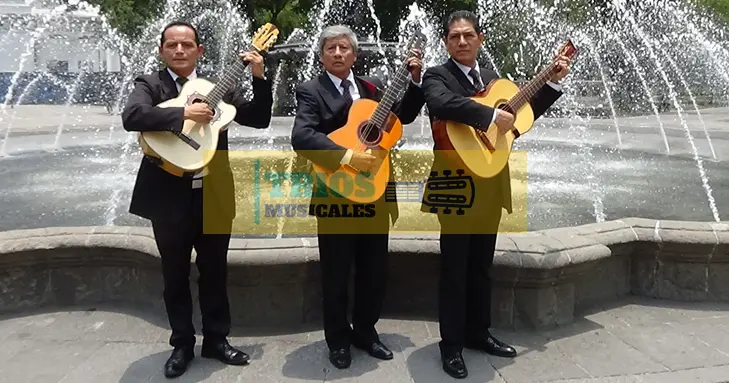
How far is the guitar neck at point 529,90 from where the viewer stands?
3453 mm

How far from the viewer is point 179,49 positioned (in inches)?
128

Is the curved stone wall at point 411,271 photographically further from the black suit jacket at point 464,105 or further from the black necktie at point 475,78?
the black necktie at point 475,78

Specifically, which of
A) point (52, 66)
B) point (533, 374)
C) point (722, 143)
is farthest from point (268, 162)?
point (52, 66)

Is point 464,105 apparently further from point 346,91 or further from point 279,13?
point 279,13

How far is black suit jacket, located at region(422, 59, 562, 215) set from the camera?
321 cm

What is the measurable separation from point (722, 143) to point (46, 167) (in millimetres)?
12146

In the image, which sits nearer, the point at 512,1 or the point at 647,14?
the point at 512,1

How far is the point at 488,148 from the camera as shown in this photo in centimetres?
337

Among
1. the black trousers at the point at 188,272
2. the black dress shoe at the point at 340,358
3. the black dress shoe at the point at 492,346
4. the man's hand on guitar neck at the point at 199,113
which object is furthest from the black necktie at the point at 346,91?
the black dress shoe at the point at 492,346

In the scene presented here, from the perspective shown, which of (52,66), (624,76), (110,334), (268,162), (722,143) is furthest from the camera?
(52,66)

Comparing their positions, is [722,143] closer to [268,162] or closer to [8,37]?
[268,162]

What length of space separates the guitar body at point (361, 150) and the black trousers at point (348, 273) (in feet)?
0.77

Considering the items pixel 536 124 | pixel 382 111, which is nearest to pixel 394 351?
pixel 382 111

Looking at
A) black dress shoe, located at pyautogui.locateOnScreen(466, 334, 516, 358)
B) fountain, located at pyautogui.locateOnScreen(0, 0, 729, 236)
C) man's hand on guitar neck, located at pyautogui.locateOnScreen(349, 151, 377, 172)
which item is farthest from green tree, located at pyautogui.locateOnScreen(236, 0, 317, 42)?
man's hand on guitar neck, located at pyautogui.locateOnScreen(349, 151, 377, 172)
